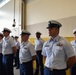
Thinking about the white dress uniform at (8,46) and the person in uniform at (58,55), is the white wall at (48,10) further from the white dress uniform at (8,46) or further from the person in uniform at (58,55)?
the person in uniform at (58,55)

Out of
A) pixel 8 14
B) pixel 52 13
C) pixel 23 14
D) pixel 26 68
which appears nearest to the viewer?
pixel 26 68

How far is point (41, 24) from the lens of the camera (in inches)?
232

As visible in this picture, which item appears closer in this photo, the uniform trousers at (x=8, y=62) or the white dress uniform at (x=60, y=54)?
the white dress uniform at (x=60, y=54)

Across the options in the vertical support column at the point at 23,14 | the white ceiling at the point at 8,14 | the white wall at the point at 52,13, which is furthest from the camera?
the white ceiling at the point at 8,14

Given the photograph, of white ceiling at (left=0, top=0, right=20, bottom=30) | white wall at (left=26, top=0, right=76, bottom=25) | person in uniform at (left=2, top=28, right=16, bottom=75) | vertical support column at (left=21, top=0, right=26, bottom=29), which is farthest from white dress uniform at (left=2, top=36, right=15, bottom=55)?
white ceiling at (left=0, top=0, right=20, bottom=30)

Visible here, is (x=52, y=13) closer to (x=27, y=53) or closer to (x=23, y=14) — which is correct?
(x=23, y=14)

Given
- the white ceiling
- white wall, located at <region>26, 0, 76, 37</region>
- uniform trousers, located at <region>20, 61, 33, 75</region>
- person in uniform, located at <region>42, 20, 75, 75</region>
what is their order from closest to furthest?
person in uniform, located at <region>42, 20, 75, 75</region>, uniform trousers, located at <region>20, 61, 33, 75</region>, white wall, located at <region>26, 0, 76, 37</region>, the white ceiling

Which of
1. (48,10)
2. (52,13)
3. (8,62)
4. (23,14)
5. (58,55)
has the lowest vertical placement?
(8,62)

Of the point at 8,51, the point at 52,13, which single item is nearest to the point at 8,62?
the point at 8,51

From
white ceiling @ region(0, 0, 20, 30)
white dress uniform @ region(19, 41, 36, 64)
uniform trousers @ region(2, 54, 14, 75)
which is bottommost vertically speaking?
uniform trousers @ region(2, 54, 14, 75)

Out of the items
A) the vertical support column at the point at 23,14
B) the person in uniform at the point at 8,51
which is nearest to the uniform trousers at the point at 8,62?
the person in uniform at the point at 8,51

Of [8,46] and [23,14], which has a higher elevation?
[23,14]

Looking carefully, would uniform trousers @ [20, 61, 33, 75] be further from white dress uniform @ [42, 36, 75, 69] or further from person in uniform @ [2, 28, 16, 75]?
person in uniform @ [2, 28, 16, 75]

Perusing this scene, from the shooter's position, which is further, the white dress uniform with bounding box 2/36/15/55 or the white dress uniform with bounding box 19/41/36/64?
the white dress uniform with bounding box 2/36/15/55
